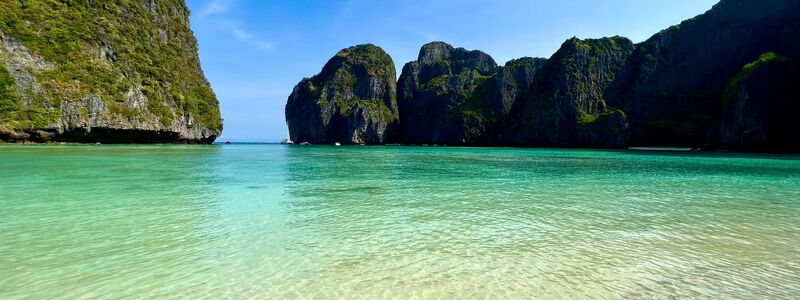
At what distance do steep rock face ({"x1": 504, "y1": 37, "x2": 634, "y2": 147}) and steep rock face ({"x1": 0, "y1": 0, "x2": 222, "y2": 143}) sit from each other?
4690 inches

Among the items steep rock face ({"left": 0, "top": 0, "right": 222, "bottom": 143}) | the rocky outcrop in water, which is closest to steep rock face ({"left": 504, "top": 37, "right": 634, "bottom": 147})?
the rocky outcrop in water

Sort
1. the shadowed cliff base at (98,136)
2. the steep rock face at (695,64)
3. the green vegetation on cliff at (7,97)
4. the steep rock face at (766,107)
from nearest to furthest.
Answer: the green vegetation on cliff at (7,97), the shadowed cliff base at (98,136), the steep rock face at (766,107), the steep rock face at (695,64)

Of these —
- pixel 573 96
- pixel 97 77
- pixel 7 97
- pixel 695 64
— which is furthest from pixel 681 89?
pixel 7 97

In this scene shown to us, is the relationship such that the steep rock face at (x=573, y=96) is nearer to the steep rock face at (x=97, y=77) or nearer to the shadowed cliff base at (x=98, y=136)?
the steep rock face at (x=97, y=77)

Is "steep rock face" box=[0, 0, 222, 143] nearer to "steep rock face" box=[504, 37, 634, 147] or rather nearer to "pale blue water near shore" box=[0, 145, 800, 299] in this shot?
"pale blue water near shore" box=[0, 145, 800, 299]

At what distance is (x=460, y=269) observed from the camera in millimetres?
7363

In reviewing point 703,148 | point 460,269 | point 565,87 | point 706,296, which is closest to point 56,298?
point 460,269

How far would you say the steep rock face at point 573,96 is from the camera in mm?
155000

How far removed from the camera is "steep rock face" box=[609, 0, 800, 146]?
407 feet

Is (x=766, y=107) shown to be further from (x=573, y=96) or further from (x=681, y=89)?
(x=573, y=96)

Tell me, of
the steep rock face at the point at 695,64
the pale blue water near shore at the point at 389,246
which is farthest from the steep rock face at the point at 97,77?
the steep rock face at the point at 695,64

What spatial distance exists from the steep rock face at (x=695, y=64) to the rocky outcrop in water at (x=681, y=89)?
1.00 feet

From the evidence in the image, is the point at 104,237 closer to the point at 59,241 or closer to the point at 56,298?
the point at 59,241

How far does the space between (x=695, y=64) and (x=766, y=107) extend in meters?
61.3
